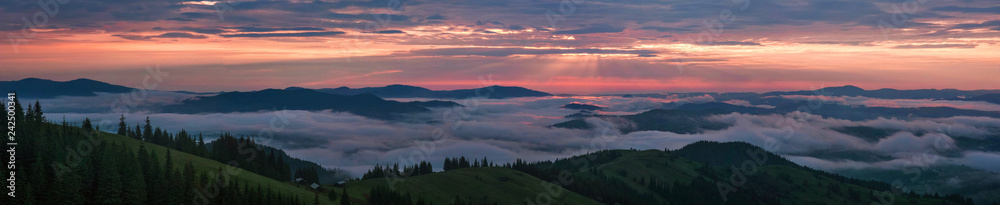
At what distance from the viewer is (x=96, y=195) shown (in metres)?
109

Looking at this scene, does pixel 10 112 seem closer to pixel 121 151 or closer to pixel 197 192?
pixel 121 151

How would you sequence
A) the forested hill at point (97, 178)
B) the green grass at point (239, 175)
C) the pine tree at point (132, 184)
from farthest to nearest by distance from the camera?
1. the green grass at point (239, 175)
2. the pine tree at point (132, 184)
3. the forested hill at point (97, 178)

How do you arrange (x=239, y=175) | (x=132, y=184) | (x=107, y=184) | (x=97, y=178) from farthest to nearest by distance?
Result: 1. (x=239, y=175)
2. (x=132, y=184)
3. (x=97, y=178)
4. (x=107, y=184)

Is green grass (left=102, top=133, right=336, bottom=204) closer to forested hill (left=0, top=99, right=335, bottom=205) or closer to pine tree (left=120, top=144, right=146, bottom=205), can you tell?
forested hill (left=0, top=99, right=335, bottom=205)

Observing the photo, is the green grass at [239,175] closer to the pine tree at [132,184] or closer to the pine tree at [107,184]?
the pine tree at [132,184]

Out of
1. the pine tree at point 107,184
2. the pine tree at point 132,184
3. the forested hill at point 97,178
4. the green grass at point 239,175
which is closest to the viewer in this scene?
the forested hill at point 97,178

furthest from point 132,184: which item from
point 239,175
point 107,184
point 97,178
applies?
point 239,175

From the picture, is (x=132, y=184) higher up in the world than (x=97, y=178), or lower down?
lower down

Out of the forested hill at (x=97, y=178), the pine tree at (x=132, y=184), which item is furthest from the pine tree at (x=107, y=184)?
the pine tree at (x=132, y=184)

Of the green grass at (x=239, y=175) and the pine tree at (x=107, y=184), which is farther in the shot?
the green grass at (x=239, y=175)

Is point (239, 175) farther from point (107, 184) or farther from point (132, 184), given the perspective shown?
point (107, 184)

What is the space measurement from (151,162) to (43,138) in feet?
63.7

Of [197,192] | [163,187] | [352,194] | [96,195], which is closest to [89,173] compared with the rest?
[96,195]

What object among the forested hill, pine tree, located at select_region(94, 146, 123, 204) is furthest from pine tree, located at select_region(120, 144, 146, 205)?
pine tree, located at select_region(94, 146, 123, 204)
